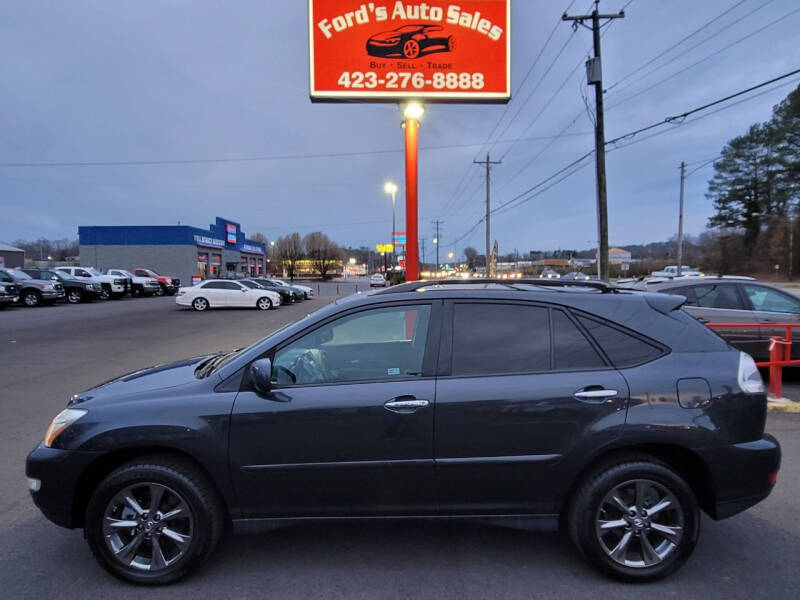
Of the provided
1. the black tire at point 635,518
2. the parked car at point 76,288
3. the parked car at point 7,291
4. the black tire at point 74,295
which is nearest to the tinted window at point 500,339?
the black tire at point 635,518

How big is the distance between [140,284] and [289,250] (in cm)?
7364

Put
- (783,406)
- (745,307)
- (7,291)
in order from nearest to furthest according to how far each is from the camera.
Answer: (783,406)
(745,307)
(7,291)

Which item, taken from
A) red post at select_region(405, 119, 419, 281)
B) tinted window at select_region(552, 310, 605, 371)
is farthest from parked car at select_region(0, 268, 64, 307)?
tinted window at select_region(552, 310, 605, 371)

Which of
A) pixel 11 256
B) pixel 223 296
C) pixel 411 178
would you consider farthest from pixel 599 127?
pixel 11 256

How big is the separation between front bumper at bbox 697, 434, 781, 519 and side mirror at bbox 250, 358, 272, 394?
2.48 meters

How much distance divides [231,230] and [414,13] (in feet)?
169

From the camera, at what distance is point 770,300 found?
706cm

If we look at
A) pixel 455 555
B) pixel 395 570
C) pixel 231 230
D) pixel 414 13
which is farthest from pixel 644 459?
pixel 231 230

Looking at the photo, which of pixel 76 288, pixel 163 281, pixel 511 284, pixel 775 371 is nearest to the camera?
pixel 511 284

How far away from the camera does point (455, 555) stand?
9.25 feet

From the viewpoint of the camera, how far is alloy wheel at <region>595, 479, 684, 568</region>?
258 cm

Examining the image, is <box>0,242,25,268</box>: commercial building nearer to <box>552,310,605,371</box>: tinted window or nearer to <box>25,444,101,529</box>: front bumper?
<box>25,444,101,529</box>: front bumper

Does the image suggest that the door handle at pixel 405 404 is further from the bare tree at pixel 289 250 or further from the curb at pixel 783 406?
the bare tree at pixel 289 250

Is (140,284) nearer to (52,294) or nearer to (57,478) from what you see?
(52,294)
